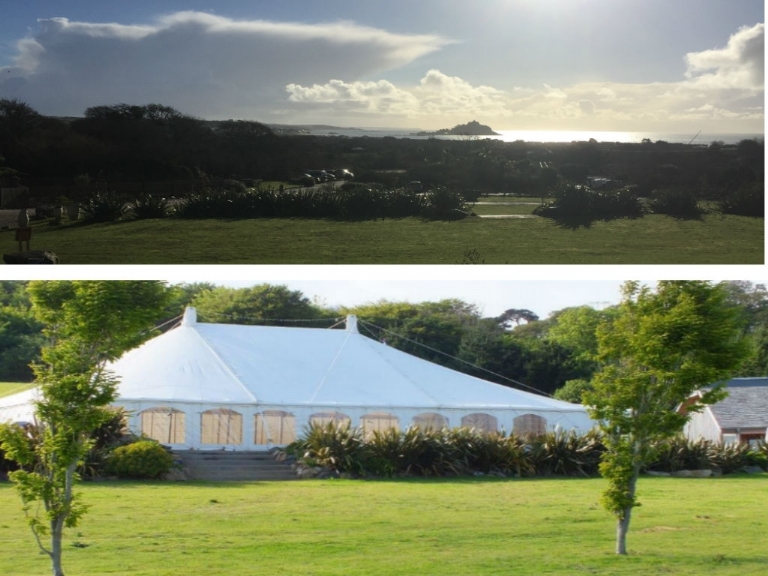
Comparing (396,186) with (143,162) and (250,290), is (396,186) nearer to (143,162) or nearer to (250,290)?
(143,162)

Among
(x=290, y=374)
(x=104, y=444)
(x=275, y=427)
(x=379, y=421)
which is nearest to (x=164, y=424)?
(x=275, y=427)

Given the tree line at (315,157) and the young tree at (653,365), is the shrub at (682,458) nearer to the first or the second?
the young tree at (653,365)

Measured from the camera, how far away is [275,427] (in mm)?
25266

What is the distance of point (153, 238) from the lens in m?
12.7

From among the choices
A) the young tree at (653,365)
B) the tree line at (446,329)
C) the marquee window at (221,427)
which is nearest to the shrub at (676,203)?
the young tree at (653,365)

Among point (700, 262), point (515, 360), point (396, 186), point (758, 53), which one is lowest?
point (515, 360)

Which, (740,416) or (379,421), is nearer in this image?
(379,421)

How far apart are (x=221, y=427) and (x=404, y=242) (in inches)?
516

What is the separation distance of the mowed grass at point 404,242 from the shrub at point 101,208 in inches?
4.9

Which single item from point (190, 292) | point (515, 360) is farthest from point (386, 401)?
point (190, 292)

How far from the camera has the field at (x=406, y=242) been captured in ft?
41.3

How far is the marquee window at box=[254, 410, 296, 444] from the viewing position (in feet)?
81.3

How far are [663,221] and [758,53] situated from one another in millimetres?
2473

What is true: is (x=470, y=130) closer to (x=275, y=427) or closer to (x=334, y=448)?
(x=334, y=448)
